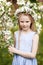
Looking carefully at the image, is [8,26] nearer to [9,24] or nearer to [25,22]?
[9,24]

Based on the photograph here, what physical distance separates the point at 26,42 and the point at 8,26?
0.23 meters

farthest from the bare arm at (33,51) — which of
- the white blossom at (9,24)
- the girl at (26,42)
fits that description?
the white blossom at (9,24)

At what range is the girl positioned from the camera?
2197mm

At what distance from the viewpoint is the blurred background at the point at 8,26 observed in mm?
2290

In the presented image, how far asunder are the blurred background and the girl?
3.1 inches

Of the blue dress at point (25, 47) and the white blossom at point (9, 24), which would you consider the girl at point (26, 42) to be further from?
the white blossom at point (9, 24)

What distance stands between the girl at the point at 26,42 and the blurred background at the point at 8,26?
0.26 feet

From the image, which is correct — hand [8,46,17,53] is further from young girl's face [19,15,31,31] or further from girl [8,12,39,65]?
young girl's face [19,15,31,31]

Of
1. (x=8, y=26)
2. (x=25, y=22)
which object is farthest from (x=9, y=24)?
(x=25, y=22)

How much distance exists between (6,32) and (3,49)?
5.7 inches

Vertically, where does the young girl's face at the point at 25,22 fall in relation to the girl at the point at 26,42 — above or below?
above

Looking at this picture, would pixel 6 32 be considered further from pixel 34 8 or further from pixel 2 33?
pixel 34 8

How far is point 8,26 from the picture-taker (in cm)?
232

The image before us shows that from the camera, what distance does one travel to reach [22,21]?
2.21m
